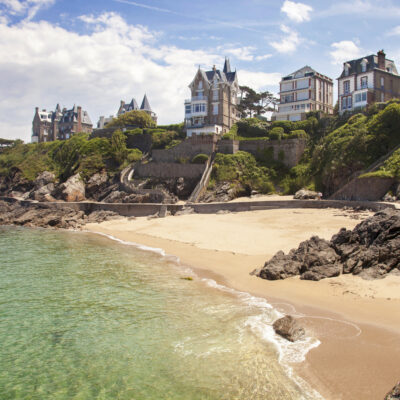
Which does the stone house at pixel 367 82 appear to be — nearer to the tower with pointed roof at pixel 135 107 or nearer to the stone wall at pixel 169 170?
the stone wall at pixel 169 170

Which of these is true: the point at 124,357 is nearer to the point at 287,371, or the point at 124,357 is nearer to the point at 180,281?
the point at 287,371

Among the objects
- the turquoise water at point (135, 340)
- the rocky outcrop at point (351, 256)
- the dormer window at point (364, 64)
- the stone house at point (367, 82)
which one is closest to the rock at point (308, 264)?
the rocky outcrop at point (351, 256)

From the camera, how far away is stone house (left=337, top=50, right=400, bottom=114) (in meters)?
43.6

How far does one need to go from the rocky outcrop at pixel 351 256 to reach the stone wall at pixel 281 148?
2432 centimetres

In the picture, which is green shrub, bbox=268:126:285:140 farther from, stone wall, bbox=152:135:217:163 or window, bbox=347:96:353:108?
window, bbox=347:96:353:108

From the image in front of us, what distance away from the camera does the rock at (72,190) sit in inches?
1752

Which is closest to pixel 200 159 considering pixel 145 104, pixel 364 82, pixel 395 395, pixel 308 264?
pixel 364 82

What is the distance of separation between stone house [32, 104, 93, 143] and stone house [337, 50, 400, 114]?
2512 inches

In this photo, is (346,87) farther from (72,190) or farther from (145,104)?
(145,104)

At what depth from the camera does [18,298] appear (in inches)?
569

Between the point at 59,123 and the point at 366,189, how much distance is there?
83.4 m

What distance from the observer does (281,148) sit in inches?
1629

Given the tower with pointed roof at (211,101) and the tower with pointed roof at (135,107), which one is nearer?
the tower with pointed roof at (211,101)

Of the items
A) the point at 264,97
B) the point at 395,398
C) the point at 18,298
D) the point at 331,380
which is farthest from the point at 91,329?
the point at 264,97
